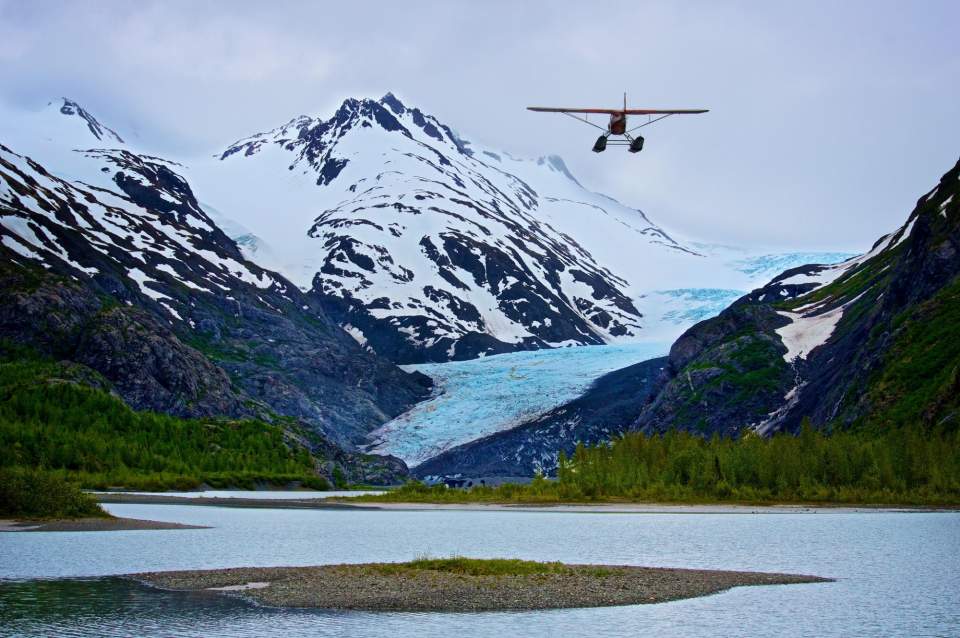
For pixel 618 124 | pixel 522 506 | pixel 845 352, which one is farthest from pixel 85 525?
pixel 845 352

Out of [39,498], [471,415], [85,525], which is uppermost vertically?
[471,415]

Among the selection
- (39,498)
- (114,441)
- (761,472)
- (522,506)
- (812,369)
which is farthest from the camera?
(812,369)

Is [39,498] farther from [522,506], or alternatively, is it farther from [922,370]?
[922,370]

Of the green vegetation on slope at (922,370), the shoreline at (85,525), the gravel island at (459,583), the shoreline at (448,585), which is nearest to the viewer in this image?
the shoreline at (448,585)

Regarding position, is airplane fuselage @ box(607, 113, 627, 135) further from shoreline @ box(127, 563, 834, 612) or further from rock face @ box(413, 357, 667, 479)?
rock face @ box(413, 357, 667, 479)

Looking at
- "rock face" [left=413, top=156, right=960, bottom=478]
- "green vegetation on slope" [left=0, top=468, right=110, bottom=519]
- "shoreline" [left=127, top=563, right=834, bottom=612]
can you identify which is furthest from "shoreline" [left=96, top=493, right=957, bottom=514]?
"shoreline" [left=127, top=563, right=834, bottom=612]

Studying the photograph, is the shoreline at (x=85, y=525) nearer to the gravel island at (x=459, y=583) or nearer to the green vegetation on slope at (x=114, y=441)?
the gravel island at (x=459, y=583)

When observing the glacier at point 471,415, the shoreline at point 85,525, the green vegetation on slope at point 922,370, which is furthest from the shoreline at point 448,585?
the glacier at point 471,415
